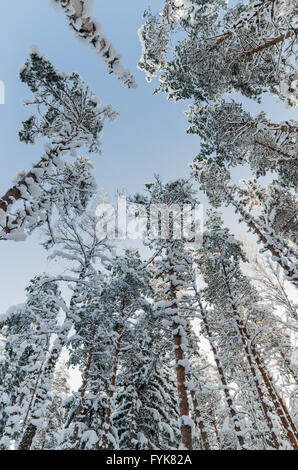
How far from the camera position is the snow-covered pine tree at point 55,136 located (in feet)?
20.0

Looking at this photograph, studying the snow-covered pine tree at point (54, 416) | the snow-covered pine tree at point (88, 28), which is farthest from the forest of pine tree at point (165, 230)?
the snow-covered pine tree at point (54, 416)

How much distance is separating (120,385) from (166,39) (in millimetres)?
16620

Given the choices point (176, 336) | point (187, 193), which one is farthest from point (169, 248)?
point (176, 336)

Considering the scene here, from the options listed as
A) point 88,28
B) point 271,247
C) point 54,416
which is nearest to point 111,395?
point 271,247

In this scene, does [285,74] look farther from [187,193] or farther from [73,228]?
[73,228]

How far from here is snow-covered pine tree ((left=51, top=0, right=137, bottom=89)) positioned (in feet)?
9.34

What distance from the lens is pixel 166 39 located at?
1003cm

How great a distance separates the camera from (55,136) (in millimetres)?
7863

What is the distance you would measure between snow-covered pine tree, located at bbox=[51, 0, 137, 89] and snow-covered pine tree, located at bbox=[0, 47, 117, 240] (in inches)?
137

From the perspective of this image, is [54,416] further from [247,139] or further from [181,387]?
[247,139]

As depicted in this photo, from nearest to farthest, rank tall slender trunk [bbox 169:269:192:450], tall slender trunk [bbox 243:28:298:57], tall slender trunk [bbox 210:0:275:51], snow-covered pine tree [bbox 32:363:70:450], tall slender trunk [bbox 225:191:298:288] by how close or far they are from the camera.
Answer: tall slender trunk [bbox 210:0:275:51] → tall slender trunk [bbox 243:28:298:57] → tall slender trunk [bbox 169:269:192:450] → tall slender trunk [bbox 225:191:298:288] → snow-covered pine tree [bbox 32:363:70:450]

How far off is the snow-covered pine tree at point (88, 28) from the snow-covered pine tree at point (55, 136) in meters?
3.49

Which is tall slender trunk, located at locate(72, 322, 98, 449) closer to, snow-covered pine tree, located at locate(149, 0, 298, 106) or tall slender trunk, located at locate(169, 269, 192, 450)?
tall slender trunk, located at locate(169, 269, 192, 450)

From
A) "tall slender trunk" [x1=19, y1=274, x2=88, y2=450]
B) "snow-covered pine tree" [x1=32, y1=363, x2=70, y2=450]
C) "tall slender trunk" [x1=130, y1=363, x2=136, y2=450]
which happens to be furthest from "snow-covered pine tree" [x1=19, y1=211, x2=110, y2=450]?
"snow-covered pine tree" [x1=32, y1=363, x2=70, y2=450]
